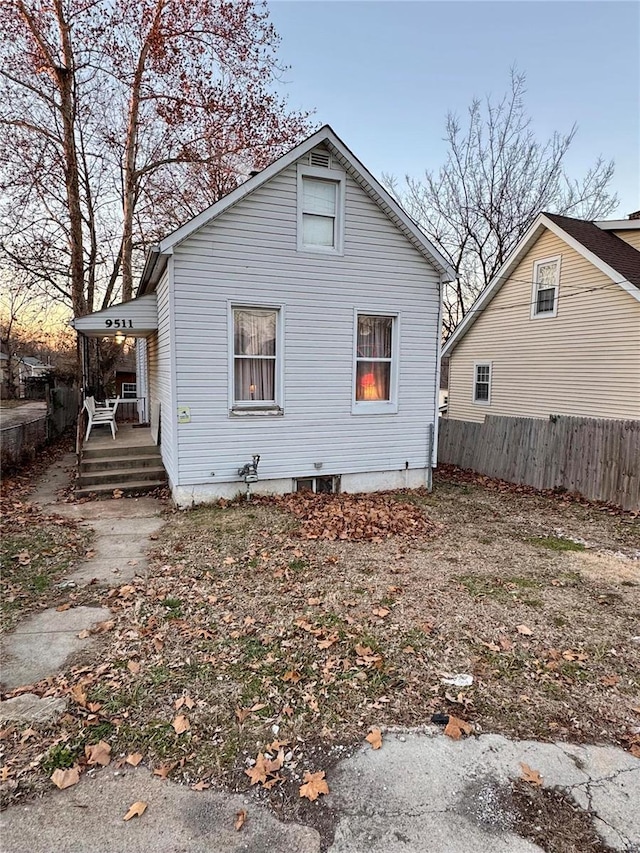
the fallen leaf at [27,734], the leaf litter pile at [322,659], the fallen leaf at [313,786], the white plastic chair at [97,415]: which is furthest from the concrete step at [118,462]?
the fallen leaf at [313,786]

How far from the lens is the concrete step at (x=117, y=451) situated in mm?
9164

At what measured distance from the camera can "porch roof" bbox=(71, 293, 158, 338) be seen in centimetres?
909

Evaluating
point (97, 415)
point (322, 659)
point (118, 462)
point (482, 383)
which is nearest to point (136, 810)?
point (322, 659)

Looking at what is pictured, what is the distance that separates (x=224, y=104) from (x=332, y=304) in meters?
13.1

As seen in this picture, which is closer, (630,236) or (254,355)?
(254,355)

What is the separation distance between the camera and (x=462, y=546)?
21.0 ft

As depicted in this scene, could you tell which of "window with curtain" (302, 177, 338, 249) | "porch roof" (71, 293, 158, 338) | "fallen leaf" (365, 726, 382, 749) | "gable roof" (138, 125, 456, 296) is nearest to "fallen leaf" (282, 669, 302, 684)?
"fallen leaf" (365, 726, 382, 749)

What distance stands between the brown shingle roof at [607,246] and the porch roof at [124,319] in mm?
11049

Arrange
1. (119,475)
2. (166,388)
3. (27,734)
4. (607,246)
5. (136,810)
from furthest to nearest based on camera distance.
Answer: (607,246)
(119,475)
(166,388)
(27,734)
(136,810)

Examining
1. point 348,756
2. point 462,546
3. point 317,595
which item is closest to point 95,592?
point 317,595

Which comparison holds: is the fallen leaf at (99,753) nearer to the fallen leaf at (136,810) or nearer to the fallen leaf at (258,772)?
the fallen leaf at (136,810)

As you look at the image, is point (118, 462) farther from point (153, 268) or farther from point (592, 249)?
point (592, 249)

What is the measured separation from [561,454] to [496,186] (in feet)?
58.7

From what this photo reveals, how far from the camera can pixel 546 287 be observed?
45.0 ft
